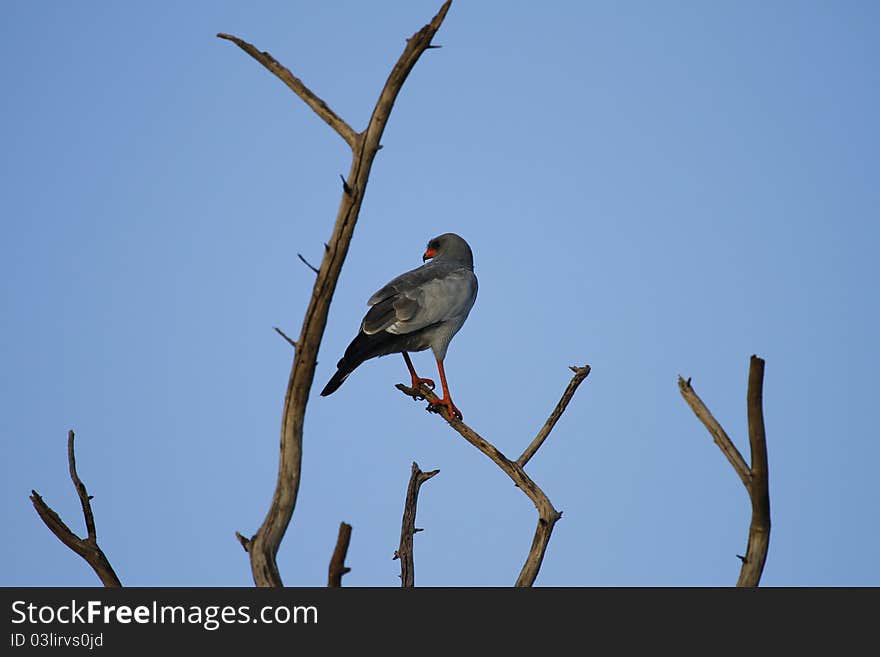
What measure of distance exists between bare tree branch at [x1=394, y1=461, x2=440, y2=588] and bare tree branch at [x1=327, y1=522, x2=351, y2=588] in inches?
99.6

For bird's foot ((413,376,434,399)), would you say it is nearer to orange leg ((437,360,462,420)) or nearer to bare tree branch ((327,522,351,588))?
orange leg ((437,360,462,420))

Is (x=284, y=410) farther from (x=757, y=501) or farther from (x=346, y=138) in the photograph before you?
(x=757, y=501)

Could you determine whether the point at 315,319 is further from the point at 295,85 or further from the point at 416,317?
the point at 416,317

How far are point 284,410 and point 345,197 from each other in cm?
143

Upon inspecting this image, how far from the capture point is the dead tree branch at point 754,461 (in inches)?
235

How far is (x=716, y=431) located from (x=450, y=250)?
239 inches

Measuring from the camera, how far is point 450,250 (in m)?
12.0

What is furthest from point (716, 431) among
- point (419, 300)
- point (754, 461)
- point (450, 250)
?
point (450, 250)

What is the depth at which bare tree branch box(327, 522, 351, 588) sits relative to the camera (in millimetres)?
5922

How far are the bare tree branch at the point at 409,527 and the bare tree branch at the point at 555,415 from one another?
794mm

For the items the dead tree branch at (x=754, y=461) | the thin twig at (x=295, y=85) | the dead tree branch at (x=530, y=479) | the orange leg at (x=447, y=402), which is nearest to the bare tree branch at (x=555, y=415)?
the dead tree branch at (x=530, y=479)

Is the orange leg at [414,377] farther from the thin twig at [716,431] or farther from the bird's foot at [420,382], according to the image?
the thin twig at [716,431]
